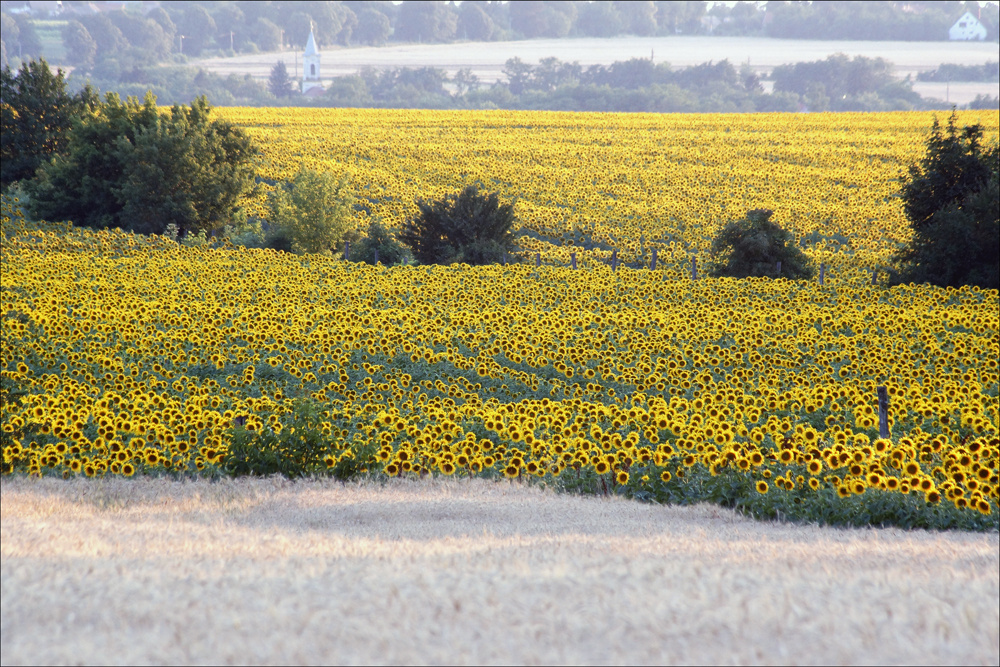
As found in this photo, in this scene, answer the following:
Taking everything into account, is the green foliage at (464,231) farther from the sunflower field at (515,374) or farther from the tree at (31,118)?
the tree at (31,118)

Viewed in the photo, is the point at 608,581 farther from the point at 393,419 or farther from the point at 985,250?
the point at 985,250

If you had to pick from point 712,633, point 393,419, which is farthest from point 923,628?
point 393,419

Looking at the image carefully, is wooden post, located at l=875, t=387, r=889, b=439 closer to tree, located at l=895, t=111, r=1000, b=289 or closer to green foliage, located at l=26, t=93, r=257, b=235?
tree, located at l=895, t=111, r=1000, b=289

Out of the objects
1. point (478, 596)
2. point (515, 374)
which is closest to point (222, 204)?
point (515, 374)

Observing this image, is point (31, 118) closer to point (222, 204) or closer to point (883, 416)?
point (222, 204)

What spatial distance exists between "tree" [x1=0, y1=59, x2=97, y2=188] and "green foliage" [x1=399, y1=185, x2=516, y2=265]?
17.3 meters

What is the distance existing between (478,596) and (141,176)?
29.9m

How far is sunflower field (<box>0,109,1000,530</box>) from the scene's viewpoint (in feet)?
27.6

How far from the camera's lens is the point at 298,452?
8.78 m

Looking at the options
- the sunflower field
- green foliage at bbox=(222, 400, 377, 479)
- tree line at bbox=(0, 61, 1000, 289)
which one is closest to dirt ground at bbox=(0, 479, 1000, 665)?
the sunflower field

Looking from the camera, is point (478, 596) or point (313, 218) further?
point (313, 218)

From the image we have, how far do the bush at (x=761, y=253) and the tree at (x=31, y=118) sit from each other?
1056 inches

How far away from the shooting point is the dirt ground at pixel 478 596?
357cm

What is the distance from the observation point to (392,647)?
359 centimetres
